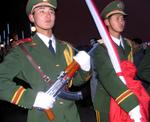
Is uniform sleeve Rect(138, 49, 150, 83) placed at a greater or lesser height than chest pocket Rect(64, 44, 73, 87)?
lesser

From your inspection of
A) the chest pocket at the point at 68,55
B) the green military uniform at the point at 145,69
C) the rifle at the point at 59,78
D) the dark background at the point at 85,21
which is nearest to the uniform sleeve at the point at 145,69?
the green military uniform at the point at 145,69

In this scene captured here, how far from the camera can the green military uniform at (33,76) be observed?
2420mm

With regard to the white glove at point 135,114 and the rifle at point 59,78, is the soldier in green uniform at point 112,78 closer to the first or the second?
the white glove at point 135,114

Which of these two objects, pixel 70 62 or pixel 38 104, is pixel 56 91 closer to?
pixel 38 104

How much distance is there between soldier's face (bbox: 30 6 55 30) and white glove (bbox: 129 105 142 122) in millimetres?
756

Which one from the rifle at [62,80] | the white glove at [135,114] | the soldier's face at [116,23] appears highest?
the soldier's face at [116,23]

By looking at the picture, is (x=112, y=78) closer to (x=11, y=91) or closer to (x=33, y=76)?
(x=33, y=76)

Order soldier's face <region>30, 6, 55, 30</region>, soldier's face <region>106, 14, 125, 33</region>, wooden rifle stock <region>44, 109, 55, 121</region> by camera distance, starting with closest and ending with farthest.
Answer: wooden rifle stock <region>44, 109, 55, 121</region>
soldier's face <region>30, 6, 55, 30</region>
soldier's face <region>106, 14, 125, 33</region>

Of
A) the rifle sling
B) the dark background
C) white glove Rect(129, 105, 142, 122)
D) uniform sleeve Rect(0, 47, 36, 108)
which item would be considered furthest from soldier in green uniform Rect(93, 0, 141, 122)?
the dark background

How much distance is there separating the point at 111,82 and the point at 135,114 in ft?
1.01

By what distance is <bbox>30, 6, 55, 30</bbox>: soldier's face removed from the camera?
267 centimetres

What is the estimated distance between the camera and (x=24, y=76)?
2.58 m

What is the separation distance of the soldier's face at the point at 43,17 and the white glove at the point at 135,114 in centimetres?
76

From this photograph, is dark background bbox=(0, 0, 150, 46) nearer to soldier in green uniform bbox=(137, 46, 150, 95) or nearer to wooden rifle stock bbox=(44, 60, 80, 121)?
soldier in green uniform bbox=(137, 46, 150, 95)
